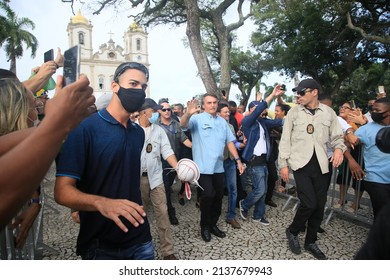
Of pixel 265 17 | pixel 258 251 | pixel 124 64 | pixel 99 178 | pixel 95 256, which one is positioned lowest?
pixel 258 251

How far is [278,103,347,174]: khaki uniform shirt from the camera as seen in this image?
3279mm

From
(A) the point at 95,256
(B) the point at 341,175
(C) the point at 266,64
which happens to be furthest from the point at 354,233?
(C) the point at 266,64

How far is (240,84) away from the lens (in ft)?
101

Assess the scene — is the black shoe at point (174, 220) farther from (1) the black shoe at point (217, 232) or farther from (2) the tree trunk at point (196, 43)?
(2) the tree trunk at point (196, 43)

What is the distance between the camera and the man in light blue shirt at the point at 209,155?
3651 millimetres

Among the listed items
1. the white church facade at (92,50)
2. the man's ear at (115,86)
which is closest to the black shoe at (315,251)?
the white church facade at (92,50)

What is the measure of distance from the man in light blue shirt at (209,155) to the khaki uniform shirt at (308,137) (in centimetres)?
75

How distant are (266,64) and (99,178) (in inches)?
854

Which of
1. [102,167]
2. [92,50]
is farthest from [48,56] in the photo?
[92,50]

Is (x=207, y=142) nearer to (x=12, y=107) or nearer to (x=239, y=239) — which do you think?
(x=239, y=239)

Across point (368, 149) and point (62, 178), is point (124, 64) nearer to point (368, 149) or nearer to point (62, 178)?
point (62, 178)

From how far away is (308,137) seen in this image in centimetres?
331

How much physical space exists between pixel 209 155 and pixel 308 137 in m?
1.17

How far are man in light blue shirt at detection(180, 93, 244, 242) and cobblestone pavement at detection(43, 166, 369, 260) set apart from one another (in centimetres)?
24
